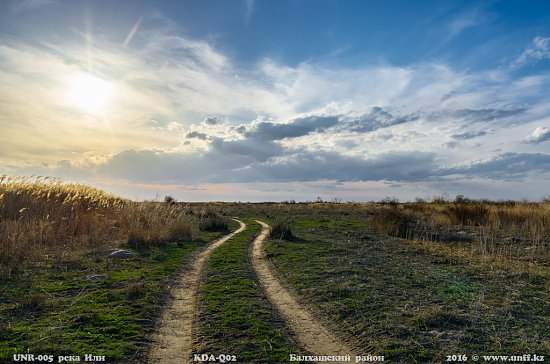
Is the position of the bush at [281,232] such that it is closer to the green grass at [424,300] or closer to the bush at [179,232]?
the bush at [179,232]

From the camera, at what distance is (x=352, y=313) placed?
324 inches

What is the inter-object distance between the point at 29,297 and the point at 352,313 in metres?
7.29

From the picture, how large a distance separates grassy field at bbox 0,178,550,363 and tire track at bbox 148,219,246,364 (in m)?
0.26

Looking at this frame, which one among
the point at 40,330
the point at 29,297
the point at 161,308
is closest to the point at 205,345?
the point at 161,308

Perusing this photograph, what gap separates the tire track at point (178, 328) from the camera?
6.21 meters

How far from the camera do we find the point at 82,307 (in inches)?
331

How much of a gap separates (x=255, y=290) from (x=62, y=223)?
1163 cm

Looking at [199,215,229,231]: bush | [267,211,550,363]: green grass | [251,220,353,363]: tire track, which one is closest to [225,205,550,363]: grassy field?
[267,211,550,363]: green grass

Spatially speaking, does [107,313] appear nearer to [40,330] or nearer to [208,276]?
[40,330]

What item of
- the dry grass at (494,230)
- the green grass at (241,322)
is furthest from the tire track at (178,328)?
the dry grass at (494,230)

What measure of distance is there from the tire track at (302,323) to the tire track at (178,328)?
6.42 feet

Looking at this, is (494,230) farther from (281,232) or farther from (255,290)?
(255,290)

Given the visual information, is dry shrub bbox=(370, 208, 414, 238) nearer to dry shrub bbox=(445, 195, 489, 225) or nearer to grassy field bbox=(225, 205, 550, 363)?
dry shrub bbox=(445, 195, 489, 225)

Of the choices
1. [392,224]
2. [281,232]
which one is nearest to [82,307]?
[281,232]
